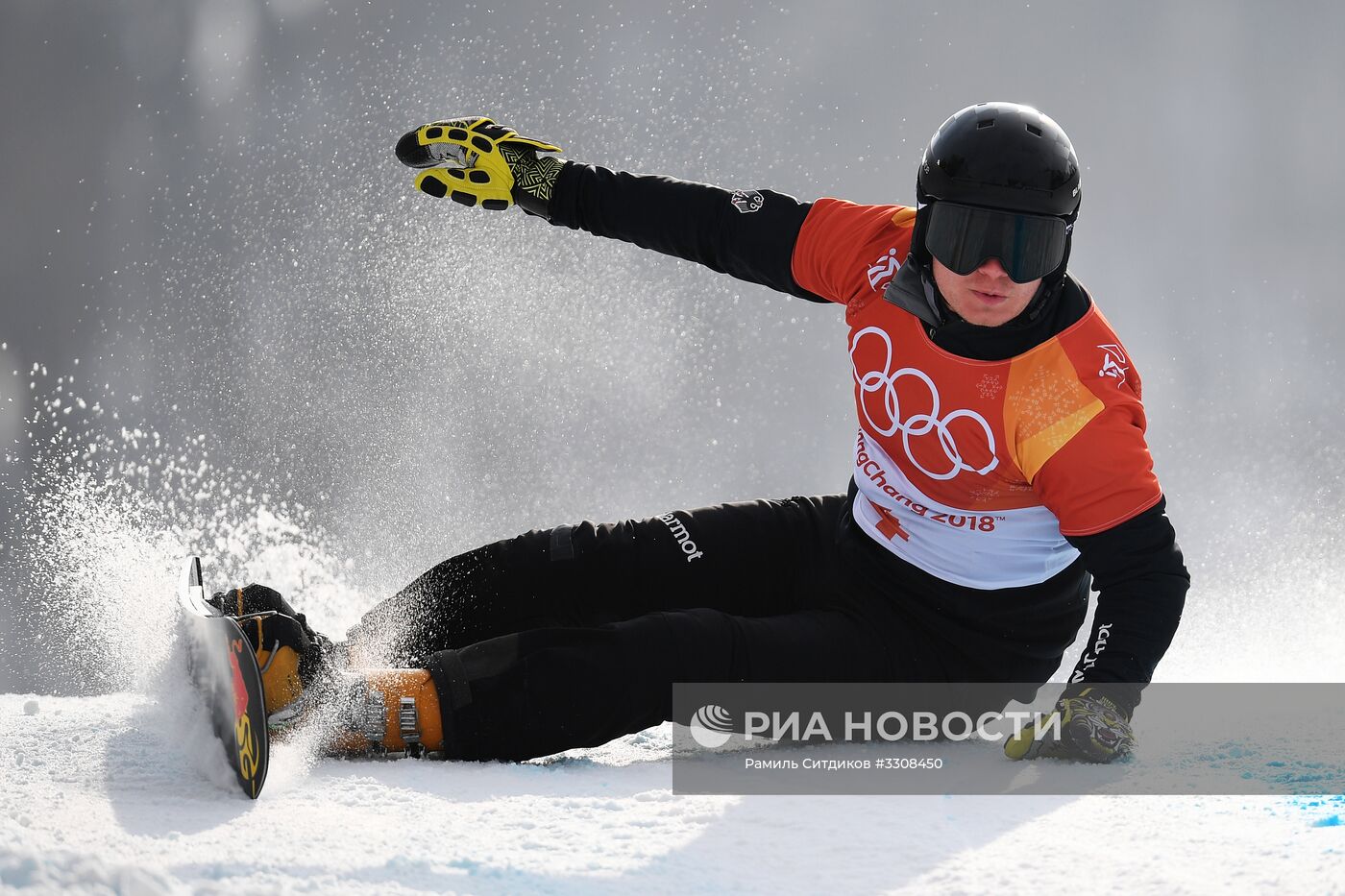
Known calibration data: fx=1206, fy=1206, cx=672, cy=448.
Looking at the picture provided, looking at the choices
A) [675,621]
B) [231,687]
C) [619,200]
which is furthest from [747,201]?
[231,687]

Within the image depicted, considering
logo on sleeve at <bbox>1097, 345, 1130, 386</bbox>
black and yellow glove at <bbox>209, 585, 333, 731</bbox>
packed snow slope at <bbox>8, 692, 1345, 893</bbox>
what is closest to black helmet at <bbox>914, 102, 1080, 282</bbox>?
logo on sleeve at <bbox>1097, 345, 1130, 386</bbox>

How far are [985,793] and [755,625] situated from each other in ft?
1.65

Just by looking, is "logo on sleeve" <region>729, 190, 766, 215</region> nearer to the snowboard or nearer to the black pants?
the black pants

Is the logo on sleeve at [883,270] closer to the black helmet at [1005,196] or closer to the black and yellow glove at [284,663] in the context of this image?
the black helmet at [1005,196]

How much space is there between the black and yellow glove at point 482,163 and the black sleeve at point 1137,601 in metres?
1.36

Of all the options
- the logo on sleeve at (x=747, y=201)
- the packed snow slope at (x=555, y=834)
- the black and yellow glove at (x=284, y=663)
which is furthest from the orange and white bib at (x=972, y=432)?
the black and yellow glove at (x=284, y=663)

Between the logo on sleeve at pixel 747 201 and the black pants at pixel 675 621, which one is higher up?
the logo on sleeve at pixel 747 201

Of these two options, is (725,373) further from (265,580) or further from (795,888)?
(795,888)

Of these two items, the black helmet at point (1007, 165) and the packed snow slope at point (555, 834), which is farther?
the black helmet at point (1007, 165)

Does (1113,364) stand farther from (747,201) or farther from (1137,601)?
(747,201)

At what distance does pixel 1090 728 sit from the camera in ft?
6.13

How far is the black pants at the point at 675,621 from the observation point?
6.34 ft

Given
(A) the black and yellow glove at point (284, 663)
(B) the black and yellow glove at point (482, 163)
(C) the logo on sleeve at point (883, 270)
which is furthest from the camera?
(B) the black and yellow glove at point (482, 163)

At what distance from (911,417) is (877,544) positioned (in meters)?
0.30
